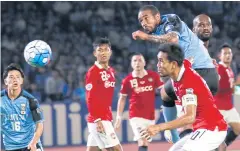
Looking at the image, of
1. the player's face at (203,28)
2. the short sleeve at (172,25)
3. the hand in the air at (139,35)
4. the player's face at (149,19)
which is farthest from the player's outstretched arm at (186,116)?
the player's face at (203,28)

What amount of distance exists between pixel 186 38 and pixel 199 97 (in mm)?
1244

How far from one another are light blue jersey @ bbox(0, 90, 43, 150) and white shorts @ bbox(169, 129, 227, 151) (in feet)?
6.03

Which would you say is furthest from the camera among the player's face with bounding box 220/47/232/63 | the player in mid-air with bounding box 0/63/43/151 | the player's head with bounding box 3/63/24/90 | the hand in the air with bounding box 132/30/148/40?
the player's face with bounding box 220/47/232/63

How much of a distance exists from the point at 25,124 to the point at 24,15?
8956 mm

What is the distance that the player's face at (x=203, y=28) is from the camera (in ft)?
23.6

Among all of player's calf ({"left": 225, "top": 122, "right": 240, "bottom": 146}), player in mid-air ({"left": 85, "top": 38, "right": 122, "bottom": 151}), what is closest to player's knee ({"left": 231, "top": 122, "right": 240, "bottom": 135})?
player's calf ({"left": 225, "top": 122, "right": 240, "bottom": 146})

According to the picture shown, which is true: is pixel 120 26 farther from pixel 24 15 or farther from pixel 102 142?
pixel 102 142

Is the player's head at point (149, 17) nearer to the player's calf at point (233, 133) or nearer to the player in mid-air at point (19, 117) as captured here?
the player in mid-air at point (19, 117)

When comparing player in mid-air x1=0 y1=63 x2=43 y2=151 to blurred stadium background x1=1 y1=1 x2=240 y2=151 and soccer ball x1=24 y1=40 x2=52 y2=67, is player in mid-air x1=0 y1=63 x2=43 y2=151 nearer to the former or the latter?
soccer ball x1=24 y1=40 x2=52 y2=67

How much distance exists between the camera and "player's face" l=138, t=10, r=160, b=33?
6602 mm

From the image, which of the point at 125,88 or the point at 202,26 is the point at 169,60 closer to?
the point at 202,26

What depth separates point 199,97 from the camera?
5.56m

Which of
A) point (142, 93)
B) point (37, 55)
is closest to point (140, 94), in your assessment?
point (142, 93)

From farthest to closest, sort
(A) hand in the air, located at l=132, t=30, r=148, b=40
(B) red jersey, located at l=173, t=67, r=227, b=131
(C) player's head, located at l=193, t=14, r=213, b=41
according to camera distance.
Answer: (C) player's head, located at l=193, t=14, r=213, b=41, (A) hand in the air, located at l=132, t=30, r=148, b=40, (B) red jersey, located at l=173, t=67, r=227, b=131
